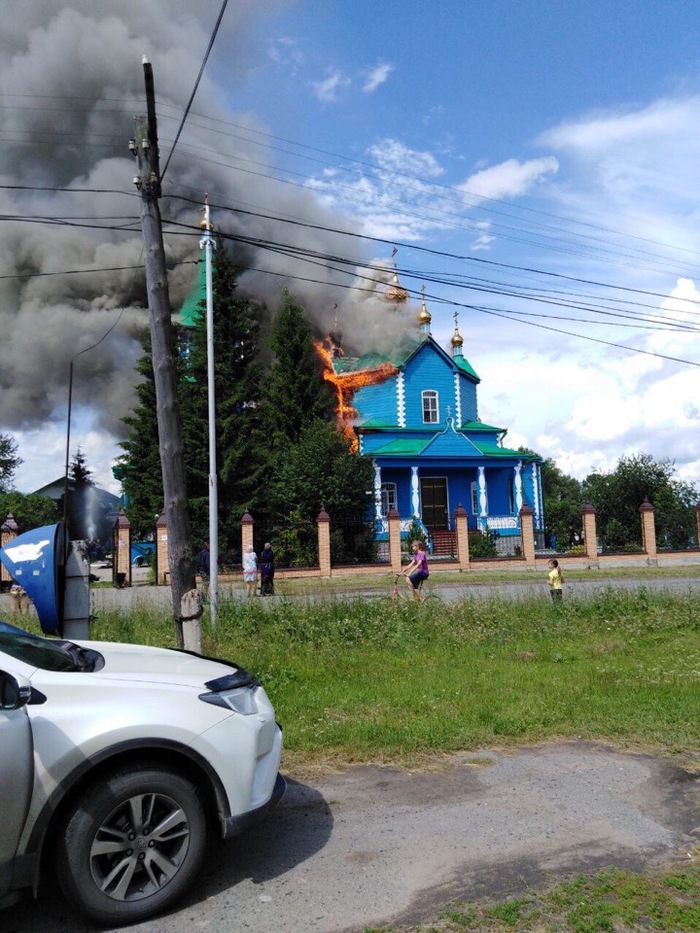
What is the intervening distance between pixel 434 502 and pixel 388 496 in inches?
91.8

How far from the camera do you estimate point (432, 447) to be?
3278cm

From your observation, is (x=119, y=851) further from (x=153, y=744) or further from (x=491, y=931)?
(x=491, y=931)

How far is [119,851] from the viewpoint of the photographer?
10.1 ft

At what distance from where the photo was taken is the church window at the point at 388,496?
33.4 m

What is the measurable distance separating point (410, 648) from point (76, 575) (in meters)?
4.29

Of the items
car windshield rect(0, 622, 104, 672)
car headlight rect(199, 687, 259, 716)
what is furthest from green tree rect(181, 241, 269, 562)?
car headlight rect(199, 687, 259, 716)

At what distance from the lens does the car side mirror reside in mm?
2996

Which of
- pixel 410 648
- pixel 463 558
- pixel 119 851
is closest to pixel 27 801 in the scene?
pixel 119 851

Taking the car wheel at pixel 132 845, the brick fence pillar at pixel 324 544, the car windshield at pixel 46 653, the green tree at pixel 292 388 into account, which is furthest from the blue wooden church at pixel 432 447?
the car wheel at pixel 132 845

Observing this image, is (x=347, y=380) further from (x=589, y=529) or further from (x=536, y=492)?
(x=589, y=529)

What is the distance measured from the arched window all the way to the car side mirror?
34698 millimetres

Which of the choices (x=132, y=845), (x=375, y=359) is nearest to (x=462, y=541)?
(x=375, y=359)

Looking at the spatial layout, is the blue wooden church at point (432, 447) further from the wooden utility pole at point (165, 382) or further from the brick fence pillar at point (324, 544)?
the wooden utility pole at point (165, 382)

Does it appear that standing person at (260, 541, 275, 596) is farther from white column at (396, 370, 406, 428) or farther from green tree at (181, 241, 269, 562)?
white column at (396, 370, 406, 428)
